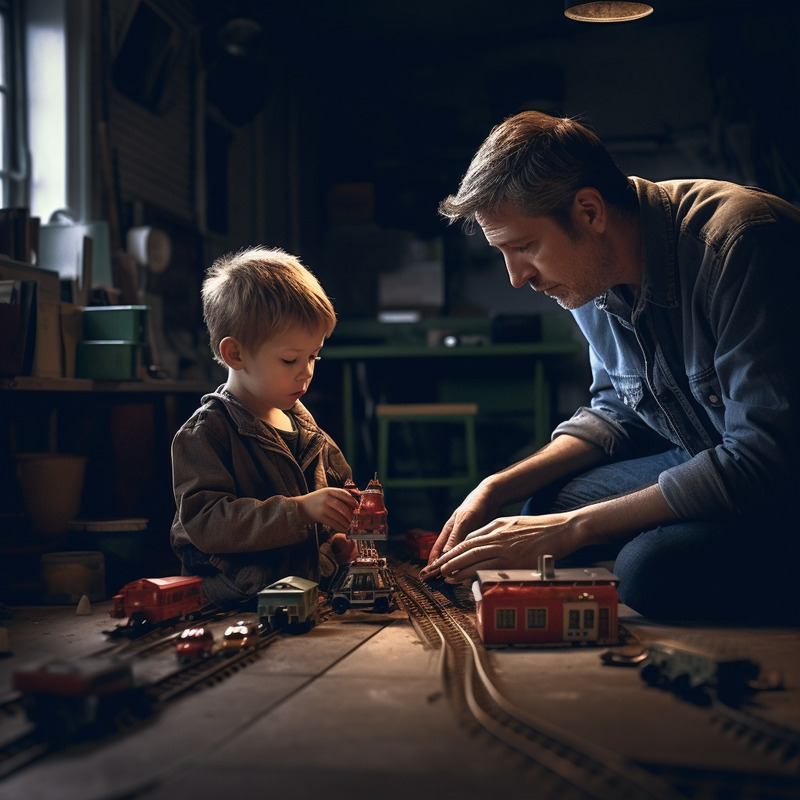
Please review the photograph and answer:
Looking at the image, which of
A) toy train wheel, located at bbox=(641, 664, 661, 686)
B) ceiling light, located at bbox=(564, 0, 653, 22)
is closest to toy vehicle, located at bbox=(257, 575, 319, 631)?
toy train wheel, located at bbox=(641, 664, 661, 686)

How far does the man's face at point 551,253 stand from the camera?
81.0 inches

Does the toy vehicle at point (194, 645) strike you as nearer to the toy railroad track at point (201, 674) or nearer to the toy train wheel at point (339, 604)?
the toy railroad track at point (201, 674)

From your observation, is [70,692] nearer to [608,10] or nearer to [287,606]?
[287,606]

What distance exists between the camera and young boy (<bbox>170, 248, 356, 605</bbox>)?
6.75ft

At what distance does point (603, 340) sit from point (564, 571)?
2.67 feet

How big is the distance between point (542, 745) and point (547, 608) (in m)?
0.57

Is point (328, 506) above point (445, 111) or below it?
below

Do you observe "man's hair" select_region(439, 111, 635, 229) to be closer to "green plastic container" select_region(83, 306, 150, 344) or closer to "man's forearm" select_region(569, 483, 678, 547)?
"man's forearm" select_region(569, 483, 678, 547)

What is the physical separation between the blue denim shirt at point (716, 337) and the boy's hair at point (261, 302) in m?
0.75

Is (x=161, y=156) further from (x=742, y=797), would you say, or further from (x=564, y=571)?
(x=742, y=797)

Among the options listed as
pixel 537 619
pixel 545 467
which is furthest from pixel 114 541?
pixel 537 619

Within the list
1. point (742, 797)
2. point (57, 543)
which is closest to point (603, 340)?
point (742, 797)

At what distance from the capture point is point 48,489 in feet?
8.85

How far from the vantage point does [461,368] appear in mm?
5785
